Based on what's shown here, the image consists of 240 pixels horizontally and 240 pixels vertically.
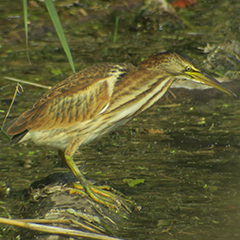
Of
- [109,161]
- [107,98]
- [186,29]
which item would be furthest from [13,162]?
[186,29]

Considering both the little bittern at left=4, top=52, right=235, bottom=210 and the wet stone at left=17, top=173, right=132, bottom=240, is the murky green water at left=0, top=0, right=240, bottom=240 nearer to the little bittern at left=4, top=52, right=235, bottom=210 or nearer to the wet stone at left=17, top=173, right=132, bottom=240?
the wet stone at left=17, top=173, right=132, bottom=240

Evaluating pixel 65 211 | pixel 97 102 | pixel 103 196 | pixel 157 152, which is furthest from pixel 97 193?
pixel 157 152

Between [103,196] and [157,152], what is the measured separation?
140 cm

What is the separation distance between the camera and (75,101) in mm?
4273

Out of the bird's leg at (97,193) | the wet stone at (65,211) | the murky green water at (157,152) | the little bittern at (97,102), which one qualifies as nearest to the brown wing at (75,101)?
the little bittern at (97,102)

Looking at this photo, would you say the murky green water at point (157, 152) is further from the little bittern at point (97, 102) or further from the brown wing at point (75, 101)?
the brown wing at point (75, 101)

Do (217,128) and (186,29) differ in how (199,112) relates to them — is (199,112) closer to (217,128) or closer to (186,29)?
(217,128)

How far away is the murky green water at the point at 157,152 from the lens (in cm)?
406

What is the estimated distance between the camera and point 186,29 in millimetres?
9688

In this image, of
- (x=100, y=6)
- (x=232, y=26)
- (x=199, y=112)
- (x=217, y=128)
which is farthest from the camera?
(x=100, y=6)

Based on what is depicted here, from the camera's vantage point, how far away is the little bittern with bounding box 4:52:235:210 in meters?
4.14

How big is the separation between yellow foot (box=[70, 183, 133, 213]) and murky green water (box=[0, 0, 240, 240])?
173 millimetres

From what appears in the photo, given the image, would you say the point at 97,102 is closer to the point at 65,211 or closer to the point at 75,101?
the point at 75,101

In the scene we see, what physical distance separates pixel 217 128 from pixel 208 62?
200cm
